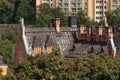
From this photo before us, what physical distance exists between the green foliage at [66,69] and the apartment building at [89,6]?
327ft

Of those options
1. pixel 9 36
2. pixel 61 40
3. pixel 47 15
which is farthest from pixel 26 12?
pixel 61 40

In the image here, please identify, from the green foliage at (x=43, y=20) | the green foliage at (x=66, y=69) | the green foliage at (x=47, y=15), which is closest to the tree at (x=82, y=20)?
the green foliage at (x=47, y=15)

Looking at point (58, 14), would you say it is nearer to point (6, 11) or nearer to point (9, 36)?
point (9, 36)

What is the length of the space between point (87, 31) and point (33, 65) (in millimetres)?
15766

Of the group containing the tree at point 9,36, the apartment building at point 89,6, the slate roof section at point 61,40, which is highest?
the slate roof section at point 61,40

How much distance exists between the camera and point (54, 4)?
15788 cm

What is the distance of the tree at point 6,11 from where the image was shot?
158 metres

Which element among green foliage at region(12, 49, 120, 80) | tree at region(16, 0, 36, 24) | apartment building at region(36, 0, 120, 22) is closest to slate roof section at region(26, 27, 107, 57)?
green foliage at region(12, 49, 120, 80)

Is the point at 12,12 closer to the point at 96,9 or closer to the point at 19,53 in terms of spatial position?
the point at 96,9

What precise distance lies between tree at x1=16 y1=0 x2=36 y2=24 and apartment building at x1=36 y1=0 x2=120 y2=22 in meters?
2.43

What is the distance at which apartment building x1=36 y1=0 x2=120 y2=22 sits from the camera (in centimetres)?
15688

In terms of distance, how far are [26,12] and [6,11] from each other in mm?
11225

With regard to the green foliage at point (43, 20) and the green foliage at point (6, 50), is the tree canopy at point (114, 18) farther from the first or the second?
the green foliage at point (6, 50)

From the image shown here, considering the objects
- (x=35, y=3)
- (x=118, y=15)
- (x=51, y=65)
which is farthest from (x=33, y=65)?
(x=35, y=3)
